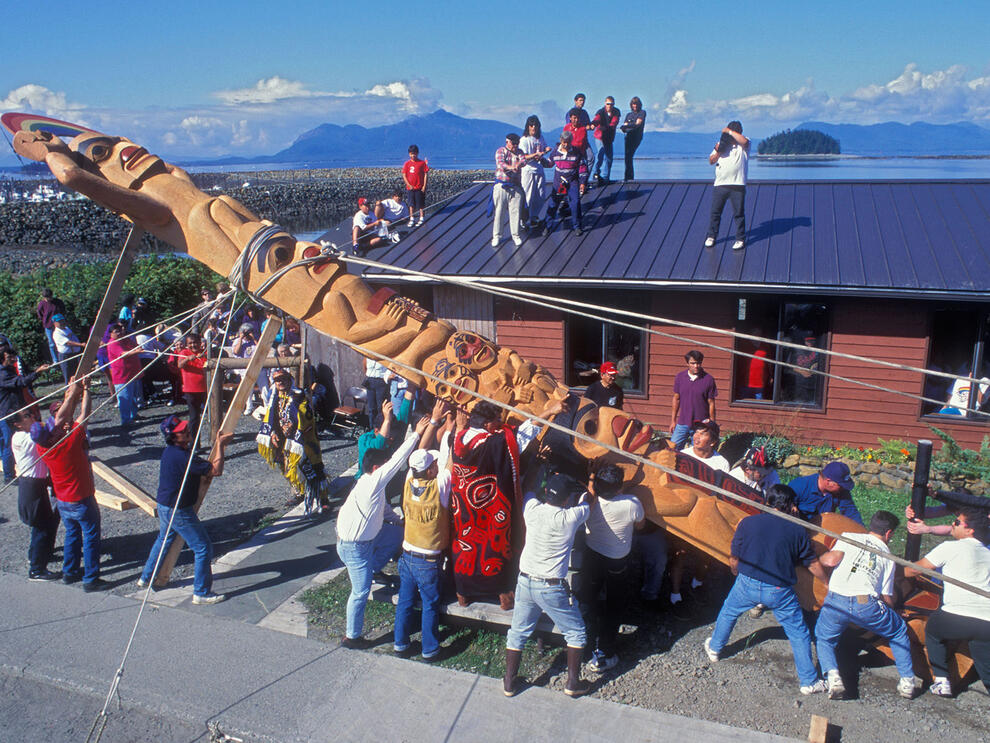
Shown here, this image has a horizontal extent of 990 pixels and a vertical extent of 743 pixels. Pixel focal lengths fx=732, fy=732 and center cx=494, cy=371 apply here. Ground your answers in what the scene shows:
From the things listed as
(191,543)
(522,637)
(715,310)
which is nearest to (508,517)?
(522,637)

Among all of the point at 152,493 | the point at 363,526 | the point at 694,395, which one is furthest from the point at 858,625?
the point at 152,493

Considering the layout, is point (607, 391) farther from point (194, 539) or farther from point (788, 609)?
point (194, 539)

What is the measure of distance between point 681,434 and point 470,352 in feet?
14.4

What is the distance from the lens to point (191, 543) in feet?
21.1

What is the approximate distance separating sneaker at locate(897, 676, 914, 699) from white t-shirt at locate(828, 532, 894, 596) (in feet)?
2.19

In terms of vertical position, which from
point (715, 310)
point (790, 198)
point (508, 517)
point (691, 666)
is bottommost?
point (691, 666)

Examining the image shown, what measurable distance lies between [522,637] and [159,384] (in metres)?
10.2

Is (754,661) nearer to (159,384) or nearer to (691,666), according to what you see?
(691,666)

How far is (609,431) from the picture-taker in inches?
211

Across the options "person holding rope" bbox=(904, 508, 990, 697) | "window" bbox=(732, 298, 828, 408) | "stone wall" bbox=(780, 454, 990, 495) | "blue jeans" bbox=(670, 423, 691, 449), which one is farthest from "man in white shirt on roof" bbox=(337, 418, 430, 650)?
"window" bbox=(732, 298, 828, 408)

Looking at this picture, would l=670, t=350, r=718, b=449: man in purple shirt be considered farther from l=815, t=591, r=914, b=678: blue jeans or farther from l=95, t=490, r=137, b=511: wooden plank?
l=95, t=490, r=137, b=511: wooden plank

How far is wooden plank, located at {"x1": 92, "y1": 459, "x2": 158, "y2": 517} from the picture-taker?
841cm

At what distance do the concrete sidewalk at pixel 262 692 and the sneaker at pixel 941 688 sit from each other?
4.65ft

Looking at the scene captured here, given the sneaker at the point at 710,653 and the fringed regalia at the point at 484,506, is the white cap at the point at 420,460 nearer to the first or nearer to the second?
the fringed regalia at the point at 484,506
